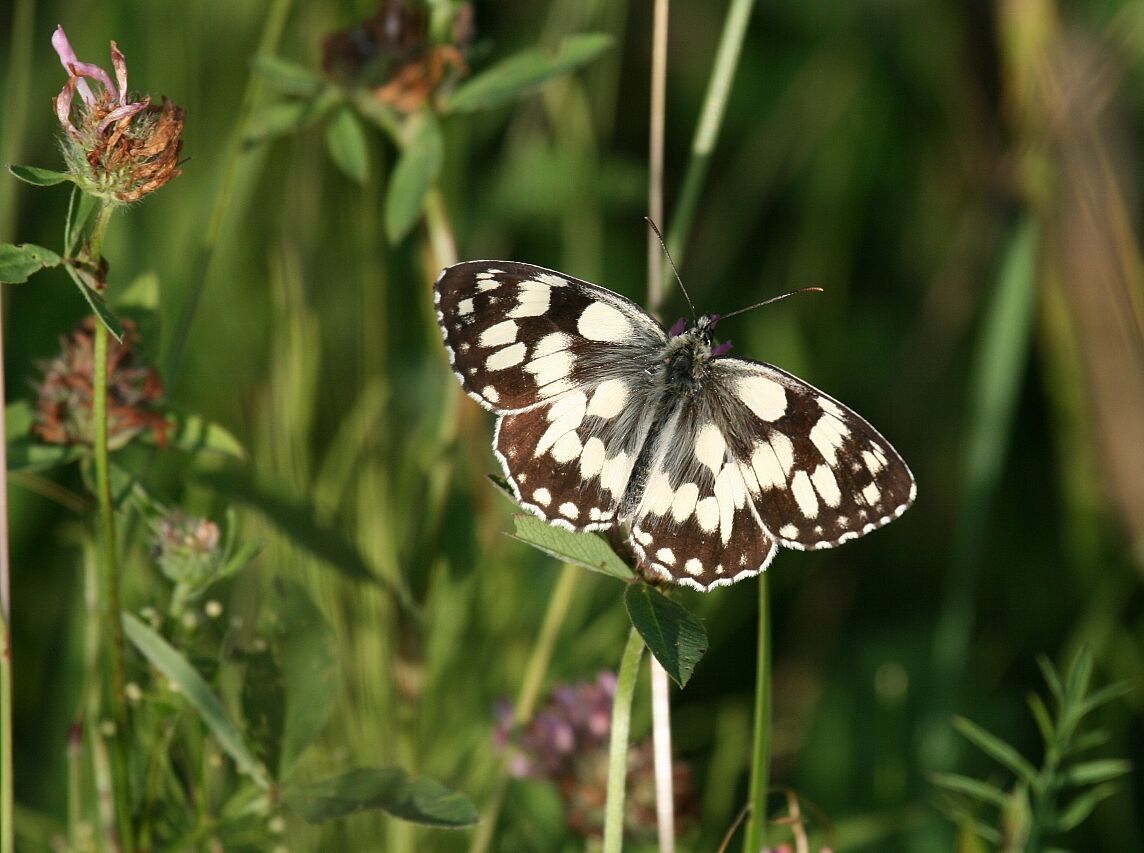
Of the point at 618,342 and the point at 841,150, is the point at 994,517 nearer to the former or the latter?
the point at 841,150

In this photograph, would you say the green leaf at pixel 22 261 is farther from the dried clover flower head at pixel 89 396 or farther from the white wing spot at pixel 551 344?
the white wing spot at pixel 551 344

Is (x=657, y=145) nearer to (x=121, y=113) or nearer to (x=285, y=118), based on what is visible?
(x=285, y=118)

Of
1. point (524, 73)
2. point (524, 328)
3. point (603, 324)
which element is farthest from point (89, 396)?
point (524, 73)

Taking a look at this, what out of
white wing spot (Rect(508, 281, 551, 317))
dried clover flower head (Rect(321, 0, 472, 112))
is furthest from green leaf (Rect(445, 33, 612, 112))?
white wing spot (Rect(508, 281, 551, 317))

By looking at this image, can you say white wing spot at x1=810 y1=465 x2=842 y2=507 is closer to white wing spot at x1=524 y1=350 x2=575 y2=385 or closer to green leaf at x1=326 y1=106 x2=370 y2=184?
white wing spot at x1=524 y1=350 x2=575 y2=385

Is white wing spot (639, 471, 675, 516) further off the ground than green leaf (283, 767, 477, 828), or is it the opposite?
white wing spot (639, 471, 675, 516)

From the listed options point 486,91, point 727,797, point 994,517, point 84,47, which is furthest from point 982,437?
point 84,47
